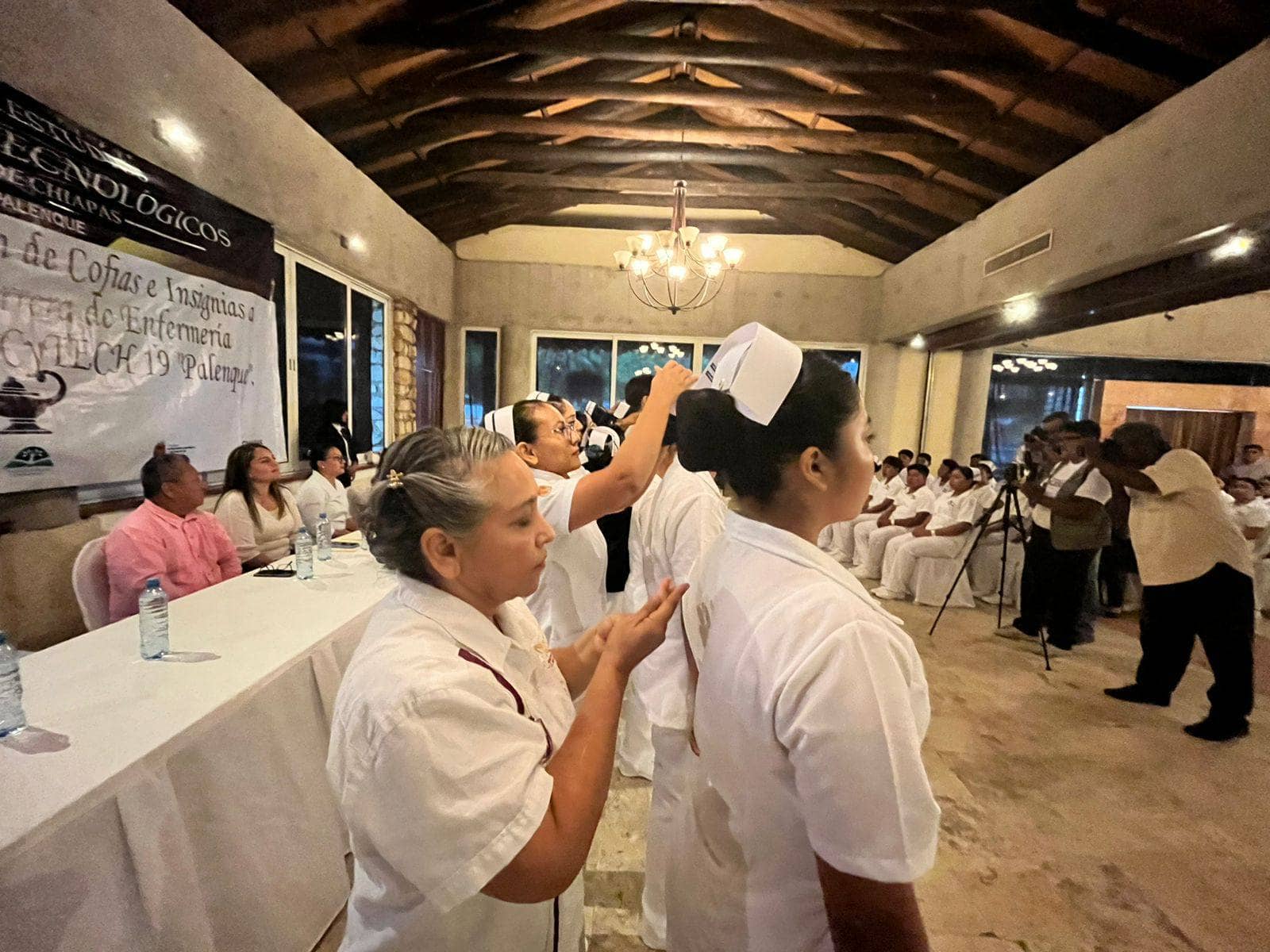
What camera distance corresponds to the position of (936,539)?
17.1 feet

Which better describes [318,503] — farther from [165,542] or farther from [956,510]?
[956,510]

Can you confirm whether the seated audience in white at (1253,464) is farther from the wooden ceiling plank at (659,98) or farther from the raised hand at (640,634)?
the raised hand at (640,634)

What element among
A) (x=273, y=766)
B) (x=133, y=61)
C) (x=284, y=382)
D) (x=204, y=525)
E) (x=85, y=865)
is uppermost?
(x=133, y=61)

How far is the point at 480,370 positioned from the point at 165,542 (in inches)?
246

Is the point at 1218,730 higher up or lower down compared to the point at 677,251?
lower down

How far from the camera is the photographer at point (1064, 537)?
4004 millimetres

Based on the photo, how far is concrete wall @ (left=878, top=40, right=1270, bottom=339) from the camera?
9.68 ft

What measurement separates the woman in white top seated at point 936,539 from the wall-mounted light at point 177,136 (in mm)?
5642

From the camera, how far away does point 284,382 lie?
14.0 ft

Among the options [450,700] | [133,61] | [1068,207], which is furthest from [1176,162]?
[133,61]

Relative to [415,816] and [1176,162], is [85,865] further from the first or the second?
[1176,162]

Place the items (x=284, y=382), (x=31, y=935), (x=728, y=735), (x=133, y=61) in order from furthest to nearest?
(x=284, y=382) → (x=133, y=61) → (x=31, y=935) → (x=728, y=735)

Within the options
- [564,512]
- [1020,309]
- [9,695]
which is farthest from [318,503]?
[1020,309]

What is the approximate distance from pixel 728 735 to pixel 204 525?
2.72 meters
